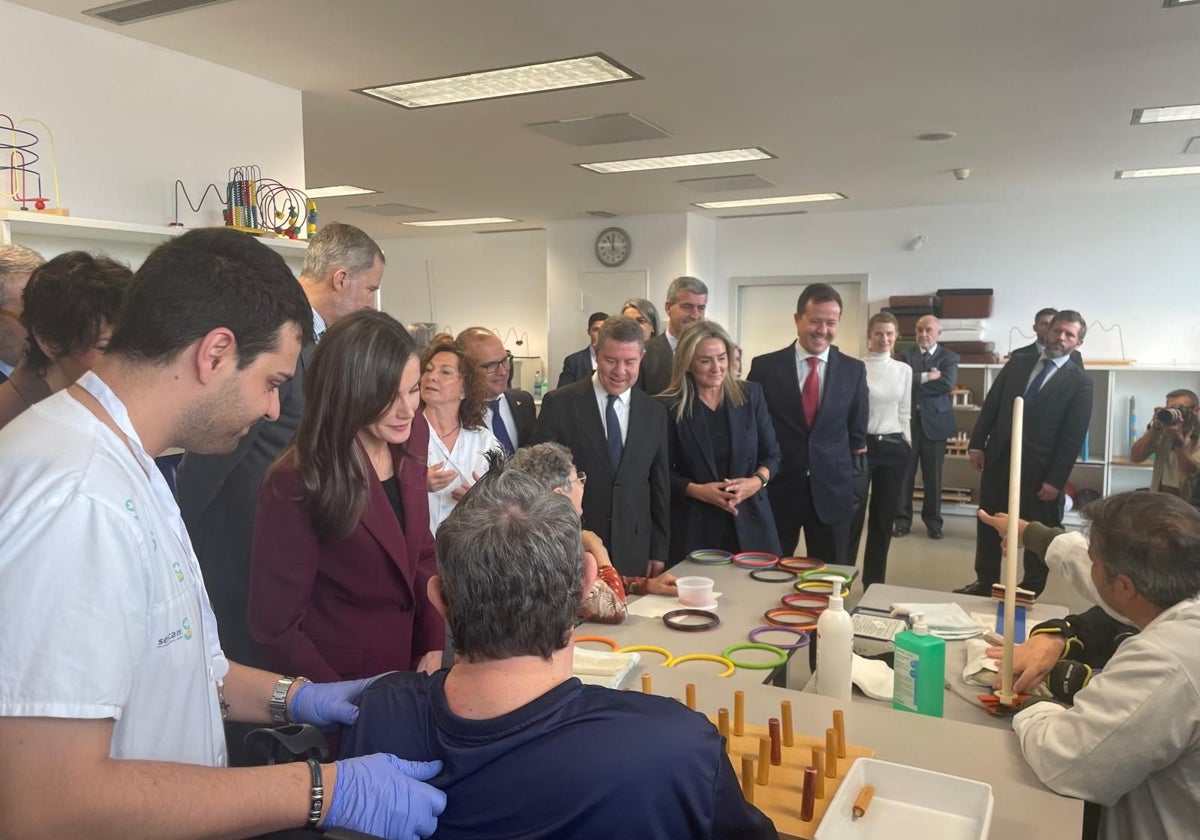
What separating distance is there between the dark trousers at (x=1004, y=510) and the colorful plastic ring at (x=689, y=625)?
2961mm

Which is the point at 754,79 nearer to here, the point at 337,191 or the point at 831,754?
the point at 831,754

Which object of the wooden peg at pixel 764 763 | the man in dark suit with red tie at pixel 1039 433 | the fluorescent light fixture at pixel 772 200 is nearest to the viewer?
the wooden peg at pixel 764 763

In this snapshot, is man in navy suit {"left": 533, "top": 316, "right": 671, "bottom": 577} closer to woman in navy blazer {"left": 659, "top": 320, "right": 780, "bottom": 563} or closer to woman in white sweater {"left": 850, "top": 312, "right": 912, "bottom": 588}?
woman in navy blazer {"left": 659, "top": 320, "right": 780, "bottom": 563}

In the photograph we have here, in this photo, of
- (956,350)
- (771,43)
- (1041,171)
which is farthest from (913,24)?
(956,350)

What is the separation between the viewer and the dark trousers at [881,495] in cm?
452

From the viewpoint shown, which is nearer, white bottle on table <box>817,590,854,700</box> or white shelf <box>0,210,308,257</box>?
white bottle on table <box>817,590,854,700</box>

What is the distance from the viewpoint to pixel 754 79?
3.97m

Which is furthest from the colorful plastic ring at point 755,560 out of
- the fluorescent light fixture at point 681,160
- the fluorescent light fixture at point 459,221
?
the fluorescent light fixture at point 459,221

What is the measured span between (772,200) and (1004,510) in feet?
12.6

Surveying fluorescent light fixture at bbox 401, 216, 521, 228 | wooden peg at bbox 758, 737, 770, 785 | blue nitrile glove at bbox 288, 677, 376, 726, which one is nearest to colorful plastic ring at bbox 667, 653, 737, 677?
wooden peg at bbox 758, 737, 770, 785

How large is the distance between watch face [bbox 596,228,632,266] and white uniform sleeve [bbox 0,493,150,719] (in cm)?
775

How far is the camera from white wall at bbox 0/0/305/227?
3137mm

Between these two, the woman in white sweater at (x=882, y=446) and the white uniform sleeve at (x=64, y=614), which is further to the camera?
the woman in white sweater at (x=882, y=446)

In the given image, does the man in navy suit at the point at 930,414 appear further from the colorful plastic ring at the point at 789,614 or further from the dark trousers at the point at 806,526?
the colorful plastic ring at the point at 789,614
